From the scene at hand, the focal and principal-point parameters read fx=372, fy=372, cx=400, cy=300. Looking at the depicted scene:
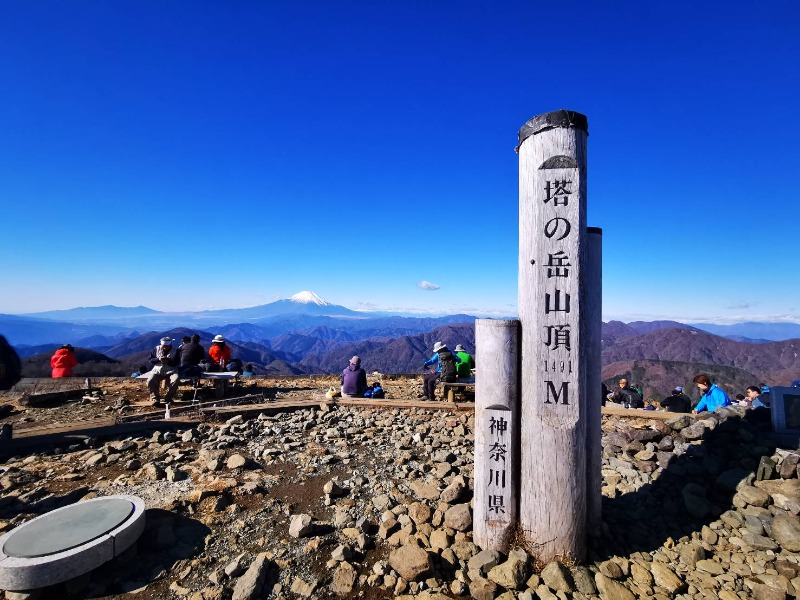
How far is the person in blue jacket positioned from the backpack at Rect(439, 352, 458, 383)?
5.90m

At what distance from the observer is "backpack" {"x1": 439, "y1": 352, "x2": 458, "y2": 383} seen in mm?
11195

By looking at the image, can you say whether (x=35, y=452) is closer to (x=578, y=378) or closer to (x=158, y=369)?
(x=158, y=369)

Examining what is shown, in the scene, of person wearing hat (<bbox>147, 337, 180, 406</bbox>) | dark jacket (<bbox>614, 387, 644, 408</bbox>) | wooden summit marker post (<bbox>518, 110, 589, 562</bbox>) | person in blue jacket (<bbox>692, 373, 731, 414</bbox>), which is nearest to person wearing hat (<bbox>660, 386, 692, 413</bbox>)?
person in blue jacket (<bbox>692, 373, 731, 414</bbox>)

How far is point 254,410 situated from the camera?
30.9 feet

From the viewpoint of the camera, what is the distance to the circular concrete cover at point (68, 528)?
3.75 m

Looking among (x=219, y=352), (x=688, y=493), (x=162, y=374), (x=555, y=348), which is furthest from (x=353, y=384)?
(x=688, y=493)

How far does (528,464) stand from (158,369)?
10433 millimetres

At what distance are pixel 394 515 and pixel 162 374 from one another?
29.2ft

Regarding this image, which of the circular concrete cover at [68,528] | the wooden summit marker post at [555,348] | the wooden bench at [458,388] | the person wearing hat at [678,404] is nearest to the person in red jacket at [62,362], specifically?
the circular concrete cover at [68,528]

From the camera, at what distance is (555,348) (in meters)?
4.00

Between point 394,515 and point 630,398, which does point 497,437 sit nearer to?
point 394,515

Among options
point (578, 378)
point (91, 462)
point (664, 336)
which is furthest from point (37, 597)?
point (664, 336)

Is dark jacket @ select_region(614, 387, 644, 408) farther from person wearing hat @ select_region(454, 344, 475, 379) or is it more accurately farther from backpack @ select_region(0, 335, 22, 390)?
backpack @ select_region(0, 335, 22, 390)

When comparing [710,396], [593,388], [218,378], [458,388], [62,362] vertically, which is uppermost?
[593,388]
